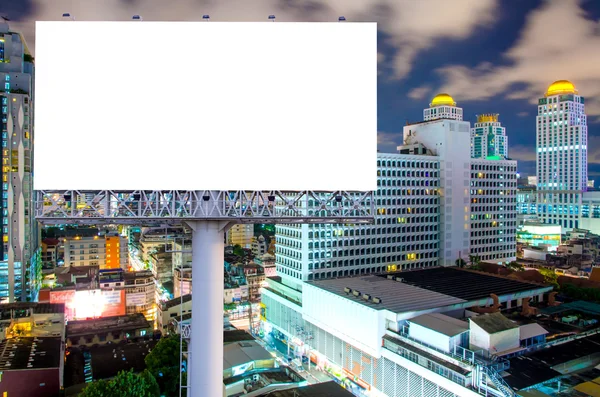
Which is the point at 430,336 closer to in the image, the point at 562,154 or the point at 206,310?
the point at 206,310

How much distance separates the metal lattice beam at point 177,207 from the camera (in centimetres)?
1856

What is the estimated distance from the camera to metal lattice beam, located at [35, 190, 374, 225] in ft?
60.9

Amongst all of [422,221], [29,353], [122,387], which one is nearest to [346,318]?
[122,387]

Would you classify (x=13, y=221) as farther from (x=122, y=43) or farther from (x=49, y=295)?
(x=122, y=43)

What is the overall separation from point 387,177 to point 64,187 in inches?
1885

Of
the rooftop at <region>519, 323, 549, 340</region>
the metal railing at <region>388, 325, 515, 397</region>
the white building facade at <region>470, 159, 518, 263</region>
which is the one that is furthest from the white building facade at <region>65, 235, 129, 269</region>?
the rooftop at <region>519, 323, 549, 340</region>

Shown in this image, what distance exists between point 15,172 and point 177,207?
204 feet

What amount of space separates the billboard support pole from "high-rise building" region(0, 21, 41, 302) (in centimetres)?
5980

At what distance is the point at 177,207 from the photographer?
1900 cm

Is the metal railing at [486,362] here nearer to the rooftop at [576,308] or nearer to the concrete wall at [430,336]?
the concrete wall at [430,336]

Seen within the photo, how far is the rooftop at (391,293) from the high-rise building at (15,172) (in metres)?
48.3

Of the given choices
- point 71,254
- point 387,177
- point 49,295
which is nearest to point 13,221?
point 49,295

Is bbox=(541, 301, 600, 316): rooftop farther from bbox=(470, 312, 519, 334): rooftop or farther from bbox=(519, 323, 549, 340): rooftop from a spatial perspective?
bbox=(470, 312, 519, 334): rooftop

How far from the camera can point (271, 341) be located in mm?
58969
